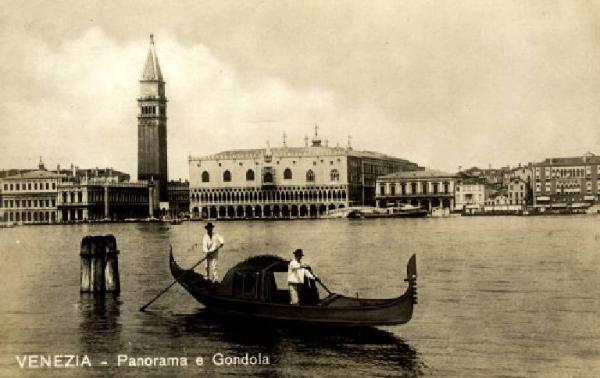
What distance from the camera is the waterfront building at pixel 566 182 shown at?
81000 mm

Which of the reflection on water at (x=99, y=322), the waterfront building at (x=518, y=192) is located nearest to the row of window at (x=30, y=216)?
the waterfront building at (x=518, y=192)

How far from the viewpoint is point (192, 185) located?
9462 cm

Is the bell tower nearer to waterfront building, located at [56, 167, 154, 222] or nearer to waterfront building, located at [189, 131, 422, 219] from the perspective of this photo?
waterfront building, located at [56, 167, 154, 222]

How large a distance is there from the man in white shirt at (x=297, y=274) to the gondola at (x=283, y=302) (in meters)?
0.16

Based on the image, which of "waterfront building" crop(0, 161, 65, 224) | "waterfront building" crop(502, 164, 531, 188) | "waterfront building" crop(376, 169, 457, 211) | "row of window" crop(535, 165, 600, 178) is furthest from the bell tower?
"row of window" crop(535, 165, 600, 178)

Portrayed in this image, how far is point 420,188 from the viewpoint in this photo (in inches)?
3681

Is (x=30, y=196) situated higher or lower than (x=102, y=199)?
higher

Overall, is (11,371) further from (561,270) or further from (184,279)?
(561,270)

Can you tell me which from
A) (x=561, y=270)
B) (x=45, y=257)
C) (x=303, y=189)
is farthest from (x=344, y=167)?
(x=561, y=270)

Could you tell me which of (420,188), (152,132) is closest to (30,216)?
(152,132)

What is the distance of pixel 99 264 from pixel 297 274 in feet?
18.8

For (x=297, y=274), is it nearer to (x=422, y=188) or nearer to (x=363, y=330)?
(x=363, y=330)

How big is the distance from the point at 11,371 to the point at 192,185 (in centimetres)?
8229

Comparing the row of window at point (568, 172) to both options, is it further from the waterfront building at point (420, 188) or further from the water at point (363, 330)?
the water at point (363, 330)
